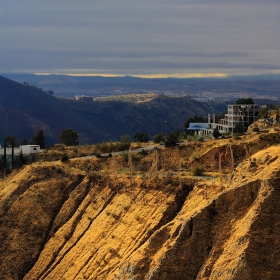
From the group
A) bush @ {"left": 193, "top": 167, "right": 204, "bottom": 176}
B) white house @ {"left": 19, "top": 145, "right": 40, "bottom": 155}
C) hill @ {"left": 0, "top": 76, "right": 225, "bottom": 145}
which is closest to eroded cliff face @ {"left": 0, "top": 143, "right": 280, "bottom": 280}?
bush @ {"left": 193, "top": 167, "right": 204, "bottom": 176}

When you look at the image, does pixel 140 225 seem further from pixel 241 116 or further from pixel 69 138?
pixel 241 116

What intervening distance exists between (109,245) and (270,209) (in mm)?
11911

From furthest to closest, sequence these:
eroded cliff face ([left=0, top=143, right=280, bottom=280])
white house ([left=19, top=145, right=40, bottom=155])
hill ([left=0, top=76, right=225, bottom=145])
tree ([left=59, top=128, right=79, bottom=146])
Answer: hill ([left=0, top=76, right=225, bottom=145]), tree ([left=59, top=128, right=79, bottom=146]), white house ([left=19, top=145, right=40, bottom=155]), eroded cliff face ([left=0, top=143, right=280, bottom=280])

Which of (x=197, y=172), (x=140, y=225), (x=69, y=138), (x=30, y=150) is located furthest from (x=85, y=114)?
(x=140, y=225)

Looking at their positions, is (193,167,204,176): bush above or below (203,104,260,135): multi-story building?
below

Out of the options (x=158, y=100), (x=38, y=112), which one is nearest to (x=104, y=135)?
(x=38, y=112)

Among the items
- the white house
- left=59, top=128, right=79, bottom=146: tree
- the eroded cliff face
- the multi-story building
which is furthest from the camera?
the multi-story building

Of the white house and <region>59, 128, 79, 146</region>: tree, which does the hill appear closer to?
<region>59, 128, 79, 146</region>: tree

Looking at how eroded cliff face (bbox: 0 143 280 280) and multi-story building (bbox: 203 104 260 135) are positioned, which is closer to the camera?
eroded cliff face (bbox: 0 143 280 280)

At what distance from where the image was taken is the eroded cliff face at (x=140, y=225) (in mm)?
28188

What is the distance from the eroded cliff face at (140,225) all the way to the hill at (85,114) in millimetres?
99772

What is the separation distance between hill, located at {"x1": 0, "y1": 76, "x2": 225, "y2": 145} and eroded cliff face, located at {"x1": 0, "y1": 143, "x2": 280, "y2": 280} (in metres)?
99.8

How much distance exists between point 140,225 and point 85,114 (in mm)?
139419

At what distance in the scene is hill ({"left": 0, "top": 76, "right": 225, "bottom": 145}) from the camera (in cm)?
15912
